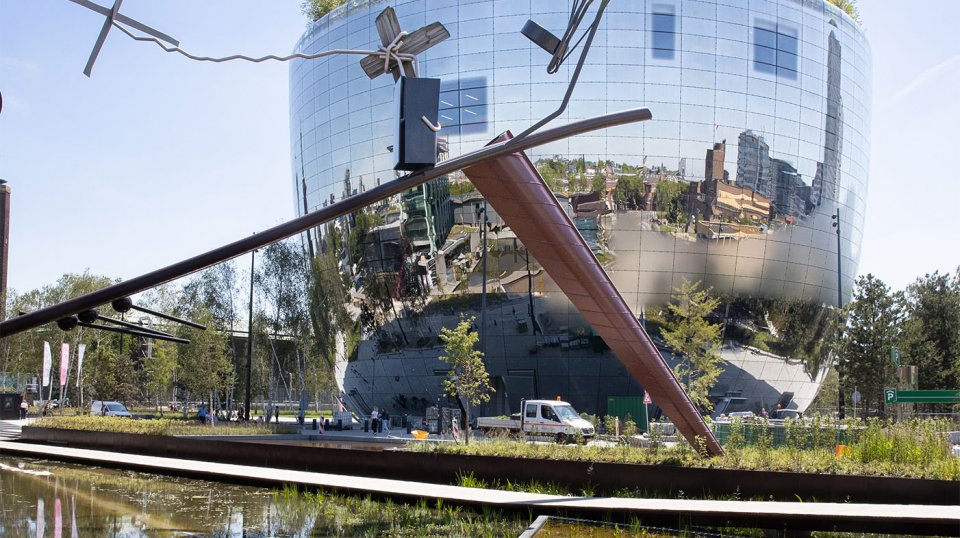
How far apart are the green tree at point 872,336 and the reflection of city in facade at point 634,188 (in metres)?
1.90

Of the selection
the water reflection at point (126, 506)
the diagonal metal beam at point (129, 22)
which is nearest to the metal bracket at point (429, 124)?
the diagonal metal beam at point (129, 22)

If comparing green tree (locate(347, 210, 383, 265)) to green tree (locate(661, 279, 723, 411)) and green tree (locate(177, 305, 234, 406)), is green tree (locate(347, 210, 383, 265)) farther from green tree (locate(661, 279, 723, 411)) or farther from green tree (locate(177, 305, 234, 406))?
green tree (locate(661, 279, 723, 411))

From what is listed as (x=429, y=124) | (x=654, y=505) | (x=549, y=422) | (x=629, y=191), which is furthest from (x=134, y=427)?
(x=629, y=191)

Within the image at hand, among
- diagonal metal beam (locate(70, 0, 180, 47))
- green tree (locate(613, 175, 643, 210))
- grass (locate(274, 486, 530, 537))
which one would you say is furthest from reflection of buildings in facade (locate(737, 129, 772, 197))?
diagonal metal beam (locate(70, 0, 180, 47))

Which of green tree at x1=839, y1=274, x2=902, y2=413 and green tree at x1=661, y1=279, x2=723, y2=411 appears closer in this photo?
green tree at x1=661, y1=279, x2=723, y2=411

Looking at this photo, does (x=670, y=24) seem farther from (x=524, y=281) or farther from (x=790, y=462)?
(x=790, y=462)

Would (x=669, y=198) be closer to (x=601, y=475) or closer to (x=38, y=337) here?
(x=601, y=475)

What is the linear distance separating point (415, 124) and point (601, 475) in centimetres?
734

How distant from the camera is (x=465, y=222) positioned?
41.0 meters

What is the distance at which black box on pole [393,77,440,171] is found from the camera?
916 cm

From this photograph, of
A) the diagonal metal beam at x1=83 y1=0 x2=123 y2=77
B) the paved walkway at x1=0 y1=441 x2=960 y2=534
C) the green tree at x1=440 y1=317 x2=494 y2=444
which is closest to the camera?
the diagonal metal beam at x1=83 y1=0 x2=123 y2=77

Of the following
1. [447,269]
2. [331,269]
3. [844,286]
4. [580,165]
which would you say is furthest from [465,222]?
[844,286]

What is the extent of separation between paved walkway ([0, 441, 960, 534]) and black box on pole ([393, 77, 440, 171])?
5.00 meters

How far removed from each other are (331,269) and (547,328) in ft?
46.0
